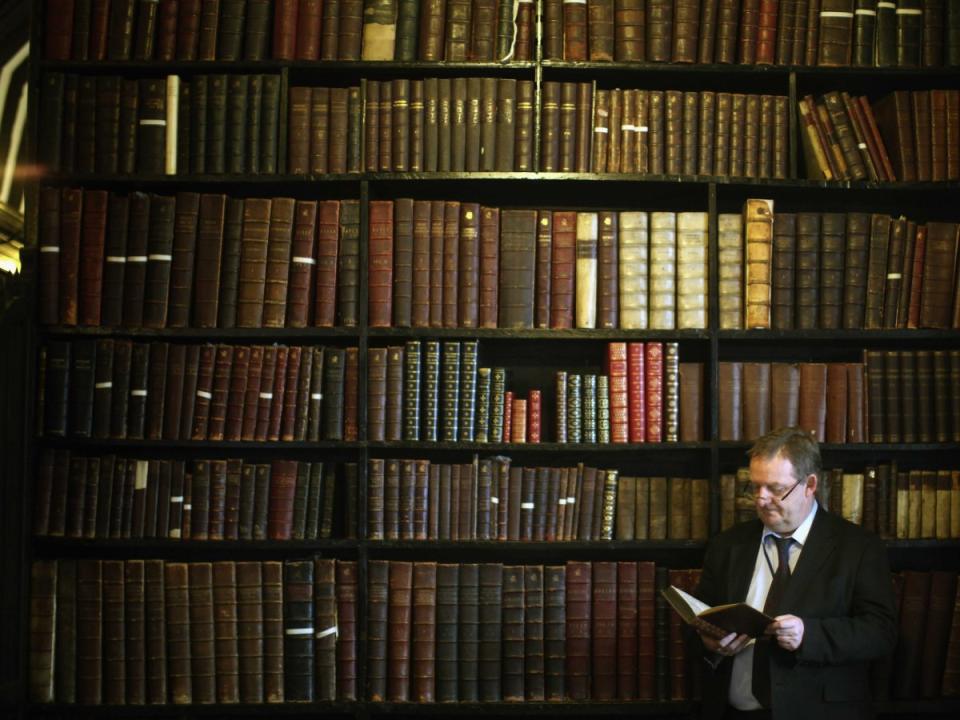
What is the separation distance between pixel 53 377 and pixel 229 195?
865 mm

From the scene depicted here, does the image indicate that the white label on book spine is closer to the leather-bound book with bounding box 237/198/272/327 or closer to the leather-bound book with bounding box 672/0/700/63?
the leather-bound book with bounding box 237/198/272/327

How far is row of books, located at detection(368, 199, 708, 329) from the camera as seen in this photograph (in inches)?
133

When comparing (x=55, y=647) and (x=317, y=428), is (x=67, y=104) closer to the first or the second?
(x=317, y=428)

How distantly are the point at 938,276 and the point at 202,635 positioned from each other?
2.69m

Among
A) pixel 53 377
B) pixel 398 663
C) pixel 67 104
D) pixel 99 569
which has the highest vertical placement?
pixel 67 104

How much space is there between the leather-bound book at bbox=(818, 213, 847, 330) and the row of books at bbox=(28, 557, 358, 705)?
6.06 ft

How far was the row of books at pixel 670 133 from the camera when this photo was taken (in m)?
3.40

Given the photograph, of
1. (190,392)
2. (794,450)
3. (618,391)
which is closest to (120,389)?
(190,392)

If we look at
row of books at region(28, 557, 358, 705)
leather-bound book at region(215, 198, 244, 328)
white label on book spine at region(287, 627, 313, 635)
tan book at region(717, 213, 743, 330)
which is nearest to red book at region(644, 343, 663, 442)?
tan book at region(717, 213, 743, 330)

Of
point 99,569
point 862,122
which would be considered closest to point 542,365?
point 862,122

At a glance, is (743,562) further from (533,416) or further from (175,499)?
(175,499)

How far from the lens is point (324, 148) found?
3.40 m

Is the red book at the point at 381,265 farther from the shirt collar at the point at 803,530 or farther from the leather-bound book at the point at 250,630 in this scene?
the shirt collar at the point at 803,530

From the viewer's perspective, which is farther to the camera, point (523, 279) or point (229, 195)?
point (229, 195)
